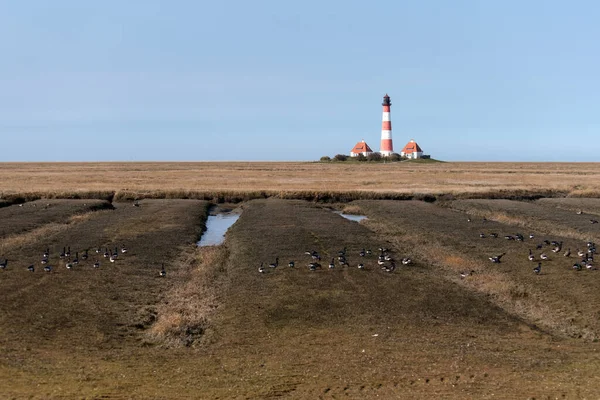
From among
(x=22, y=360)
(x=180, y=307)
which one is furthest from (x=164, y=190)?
(x=22, y=360)

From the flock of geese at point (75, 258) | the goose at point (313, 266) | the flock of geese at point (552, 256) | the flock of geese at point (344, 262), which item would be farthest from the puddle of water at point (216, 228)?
the flock of geese at point (552, 256)

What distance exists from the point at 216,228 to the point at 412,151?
116m

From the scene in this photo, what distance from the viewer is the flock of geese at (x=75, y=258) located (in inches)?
1112

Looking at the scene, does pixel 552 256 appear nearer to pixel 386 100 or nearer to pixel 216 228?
pixel 216 228

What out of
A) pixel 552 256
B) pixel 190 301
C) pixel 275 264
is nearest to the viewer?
pixel 190 301

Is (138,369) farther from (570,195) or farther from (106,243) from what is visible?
(570,195)

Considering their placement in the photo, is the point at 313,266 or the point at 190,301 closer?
the point at 190,301

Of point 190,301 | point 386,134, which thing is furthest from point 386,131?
point 190,301

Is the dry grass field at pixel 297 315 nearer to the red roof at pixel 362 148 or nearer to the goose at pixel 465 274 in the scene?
the goose at pixel 465 274

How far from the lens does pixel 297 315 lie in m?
21.8

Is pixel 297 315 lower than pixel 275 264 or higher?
lower

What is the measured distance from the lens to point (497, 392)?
1523 centimetres

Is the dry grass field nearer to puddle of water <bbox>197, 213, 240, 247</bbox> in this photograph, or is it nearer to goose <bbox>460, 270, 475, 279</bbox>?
goose <bbox>460, 270, 475, 279</bbox>

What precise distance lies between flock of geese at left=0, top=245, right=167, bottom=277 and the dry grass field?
0.28 m
